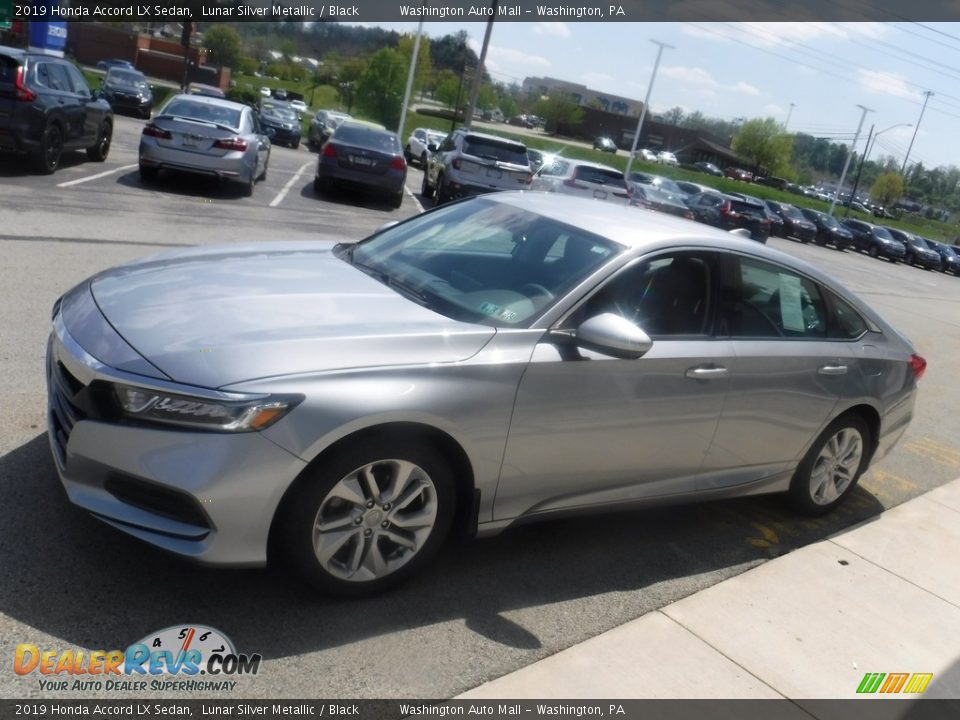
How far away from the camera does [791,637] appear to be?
4.07m

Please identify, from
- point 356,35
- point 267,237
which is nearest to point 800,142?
point 356,35

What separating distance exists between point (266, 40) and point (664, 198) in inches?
4168

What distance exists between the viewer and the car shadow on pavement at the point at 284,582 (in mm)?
3285

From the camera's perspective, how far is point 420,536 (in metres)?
3.66

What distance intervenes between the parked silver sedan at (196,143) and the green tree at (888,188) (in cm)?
11096

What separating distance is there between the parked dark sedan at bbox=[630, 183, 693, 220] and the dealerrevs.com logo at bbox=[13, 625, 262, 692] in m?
22.6

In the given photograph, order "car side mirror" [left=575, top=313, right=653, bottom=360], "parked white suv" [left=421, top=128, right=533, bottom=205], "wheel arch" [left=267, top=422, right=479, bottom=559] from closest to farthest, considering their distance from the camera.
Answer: "wheel arch" [left=267, top=422, right=479, bottom=559]
"car side mirror" [left=575, top=313, right=653, bottom=360]
"parked white suv" [left=421, top=128, right=533, bottom=205]

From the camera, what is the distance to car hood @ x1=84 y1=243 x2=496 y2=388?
3289 millimetres

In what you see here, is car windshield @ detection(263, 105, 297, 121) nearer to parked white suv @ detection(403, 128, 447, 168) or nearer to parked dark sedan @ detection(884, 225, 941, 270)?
parked white suv @ detection(403, 128, 447, 168)

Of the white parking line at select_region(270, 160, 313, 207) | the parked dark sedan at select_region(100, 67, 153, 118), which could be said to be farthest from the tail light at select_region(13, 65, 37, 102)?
the parked dark sedan at select_region(100, 67, 153, 118)

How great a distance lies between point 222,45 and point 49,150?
84.1 metres

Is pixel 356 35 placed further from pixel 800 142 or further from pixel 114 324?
pixel 114 324

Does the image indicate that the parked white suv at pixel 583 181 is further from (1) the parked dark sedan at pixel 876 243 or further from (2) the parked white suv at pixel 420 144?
(1) the parked dark sedan at pixel 876 243

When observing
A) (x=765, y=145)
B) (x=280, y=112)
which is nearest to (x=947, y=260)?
(x=280, y=112)
